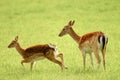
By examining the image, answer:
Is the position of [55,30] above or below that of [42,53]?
below

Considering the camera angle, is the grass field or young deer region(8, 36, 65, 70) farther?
young deer region(8, 36, 65, 70)

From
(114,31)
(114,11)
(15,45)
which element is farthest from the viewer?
(114,11)

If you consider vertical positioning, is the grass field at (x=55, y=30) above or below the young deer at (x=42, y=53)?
below

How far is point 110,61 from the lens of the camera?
13781mm

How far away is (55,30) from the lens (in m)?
21.6

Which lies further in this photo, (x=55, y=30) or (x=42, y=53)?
(x=55, y=30)

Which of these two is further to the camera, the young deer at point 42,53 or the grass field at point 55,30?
the young deer at point 42,53

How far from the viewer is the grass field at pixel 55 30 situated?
11.8m

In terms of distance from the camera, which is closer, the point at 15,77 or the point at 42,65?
the point at 15,77

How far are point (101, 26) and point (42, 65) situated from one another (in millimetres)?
9605

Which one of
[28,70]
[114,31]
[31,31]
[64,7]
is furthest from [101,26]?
[28,70]

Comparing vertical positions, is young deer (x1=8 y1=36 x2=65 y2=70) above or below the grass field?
above

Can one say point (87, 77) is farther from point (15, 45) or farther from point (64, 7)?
Result: point (64, 7)

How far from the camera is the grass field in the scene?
11781 mm
